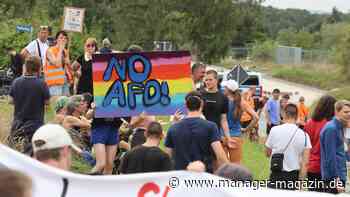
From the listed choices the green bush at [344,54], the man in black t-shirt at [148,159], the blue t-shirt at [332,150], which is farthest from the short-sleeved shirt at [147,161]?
the green bush at [344,54]

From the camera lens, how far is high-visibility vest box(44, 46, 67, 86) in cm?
1276

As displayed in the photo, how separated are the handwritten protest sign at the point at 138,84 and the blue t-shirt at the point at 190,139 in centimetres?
148

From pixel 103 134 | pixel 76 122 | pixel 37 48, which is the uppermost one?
pixel 37 48

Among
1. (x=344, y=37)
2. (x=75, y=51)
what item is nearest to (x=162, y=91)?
(x=75, y=51)

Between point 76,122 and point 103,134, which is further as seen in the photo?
point 76,122

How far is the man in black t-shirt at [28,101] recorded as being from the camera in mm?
9250

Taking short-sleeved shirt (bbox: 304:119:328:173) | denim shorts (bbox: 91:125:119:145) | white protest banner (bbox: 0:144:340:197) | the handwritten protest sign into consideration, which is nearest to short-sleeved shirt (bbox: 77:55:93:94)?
denim shorts (bbox: 91:125:119:145)

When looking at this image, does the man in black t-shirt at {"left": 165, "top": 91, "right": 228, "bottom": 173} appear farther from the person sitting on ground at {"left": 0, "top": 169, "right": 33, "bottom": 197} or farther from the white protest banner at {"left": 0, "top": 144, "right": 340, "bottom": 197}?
the person sitting on ground at {"left": 0, "top": 169, "right": 33, "bottom": 197}

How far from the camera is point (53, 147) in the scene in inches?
199

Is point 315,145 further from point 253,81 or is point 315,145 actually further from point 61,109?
point 253,81

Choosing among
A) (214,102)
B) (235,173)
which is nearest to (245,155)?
(214,102)

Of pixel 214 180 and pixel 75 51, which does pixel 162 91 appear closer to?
pixel 214 180

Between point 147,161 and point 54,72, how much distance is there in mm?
6299

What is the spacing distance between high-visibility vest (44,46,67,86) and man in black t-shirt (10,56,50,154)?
3.30m
